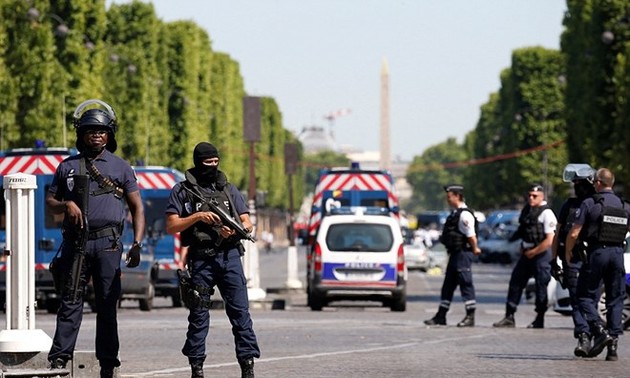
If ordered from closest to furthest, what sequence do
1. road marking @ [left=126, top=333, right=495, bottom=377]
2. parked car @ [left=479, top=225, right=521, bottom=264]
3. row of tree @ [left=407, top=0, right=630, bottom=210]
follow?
road marking @ [left=126, top=333, right=495, bottom=377] → row of tree @ [left=407, top=0, right=630, bottom=210] → parked car @ [left=479, top=225, right=521, bottom=264]

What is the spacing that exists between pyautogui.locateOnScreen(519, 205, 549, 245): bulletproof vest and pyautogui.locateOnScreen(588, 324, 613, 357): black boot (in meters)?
6.02

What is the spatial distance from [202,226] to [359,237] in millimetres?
16701

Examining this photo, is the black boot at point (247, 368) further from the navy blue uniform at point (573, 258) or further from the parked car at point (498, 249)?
the parked car at point (498, 249)

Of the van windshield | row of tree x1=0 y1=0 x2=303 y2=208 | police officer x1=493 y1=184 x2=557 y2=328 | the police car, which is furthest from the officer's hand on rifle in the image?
row of tree x1=0 y1=0 x2=303 y2=208

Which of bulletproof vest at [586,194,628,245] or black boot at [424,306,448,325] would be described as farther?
black boot at [424,306,448,325]

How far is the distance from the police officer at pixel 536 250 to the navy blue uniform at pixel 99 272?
36.3 feet

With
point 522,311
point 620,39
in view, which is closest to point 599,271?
point 522,311

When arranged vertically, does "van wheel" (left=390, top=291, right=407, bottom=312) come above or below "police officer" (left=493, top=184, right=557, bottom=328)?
below

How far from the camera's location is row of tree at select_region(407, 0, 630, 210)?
60469mm

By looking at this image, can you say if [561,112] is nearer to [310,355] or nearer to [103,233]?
[310,355]

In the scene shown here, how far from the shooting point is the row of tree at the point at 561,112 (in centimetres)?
6047

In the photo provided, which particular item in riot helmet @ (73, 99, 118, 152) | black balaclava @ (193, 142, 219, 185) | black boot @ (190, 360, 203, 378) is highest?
riot helmet @ (73, 99, 118, 152)

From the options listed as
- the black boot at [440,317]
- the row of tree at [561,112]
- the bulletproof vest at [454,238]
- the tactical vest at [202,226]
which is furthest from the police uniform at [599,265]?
the row of tree at [561,112]

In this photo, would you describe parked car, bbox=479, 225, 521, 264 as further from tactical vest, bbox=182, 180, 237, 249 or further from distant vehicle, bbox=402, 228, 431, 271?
tactical vest, bbox=182, 180, 237, 249
